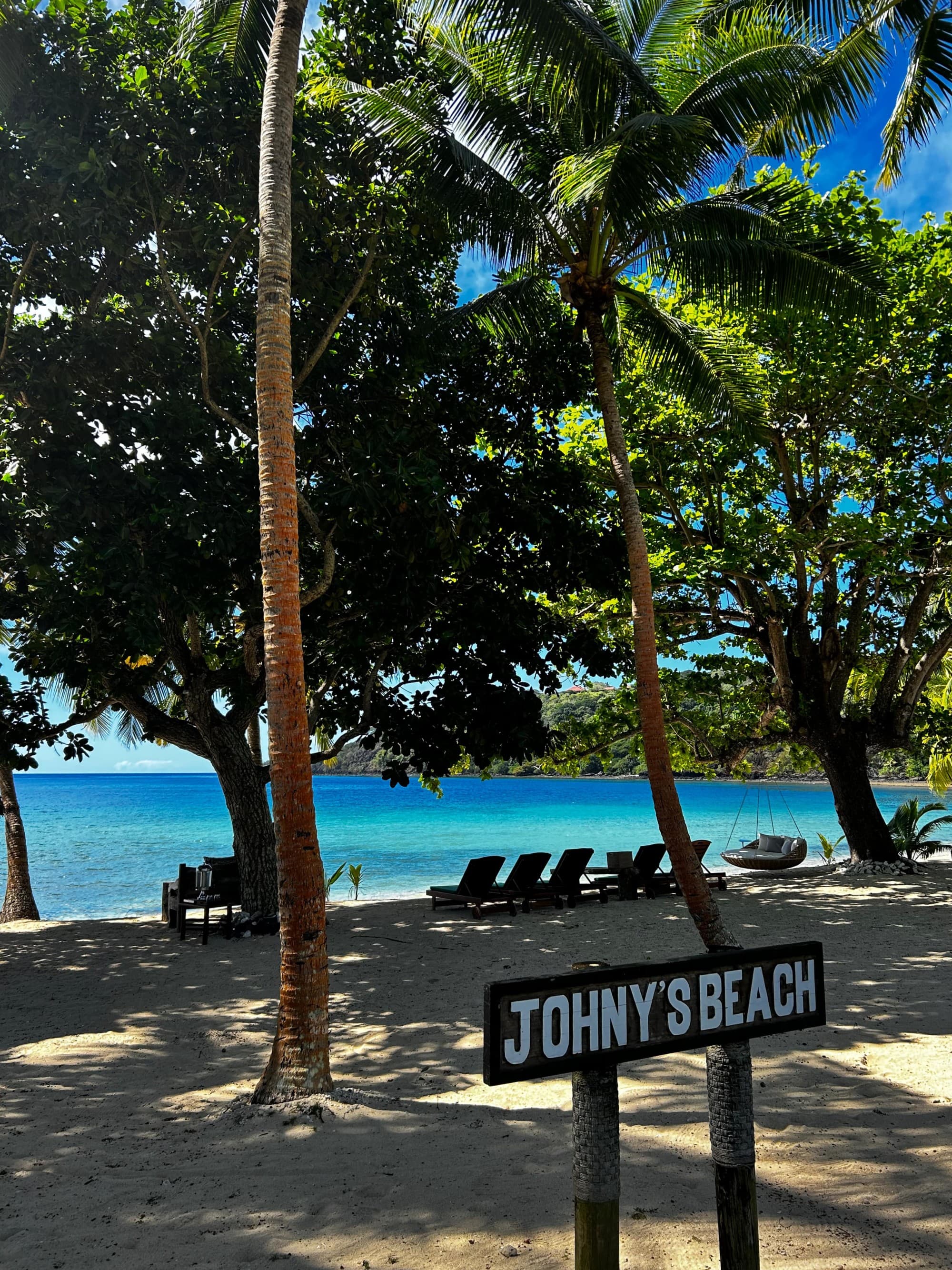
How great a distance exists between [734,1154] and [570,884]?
446 inches

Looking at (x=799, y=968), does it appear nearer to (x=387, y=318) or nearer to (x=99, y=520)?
(x=99, y=520)

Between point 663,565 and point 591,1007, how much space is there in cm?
1205

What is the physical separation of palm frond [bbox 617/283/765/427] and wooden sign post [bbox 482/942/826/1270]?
9273 millimetres

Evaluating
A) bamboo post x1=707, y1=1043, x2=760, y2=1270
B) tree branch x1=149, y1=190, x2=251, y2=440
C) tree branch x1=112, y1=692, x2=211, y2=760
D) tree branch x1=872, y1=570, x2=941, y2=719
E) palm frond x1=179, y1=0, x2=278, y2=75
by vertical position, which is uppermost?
palm frond x1=179, y1=0, x2=278, y2=75

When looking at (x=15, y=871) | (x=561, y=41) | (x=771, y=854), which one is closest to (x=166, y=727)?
(x=15, y=871)

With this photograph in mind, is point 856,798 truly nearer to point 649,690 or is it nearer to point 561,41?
point 649,690

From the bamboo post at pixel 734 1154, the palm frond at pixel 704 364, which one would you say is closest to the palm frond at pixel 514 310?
the palm frond at pixel 704 364

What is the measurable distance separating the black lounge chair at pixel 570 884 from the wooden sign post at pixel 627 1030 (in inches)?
424

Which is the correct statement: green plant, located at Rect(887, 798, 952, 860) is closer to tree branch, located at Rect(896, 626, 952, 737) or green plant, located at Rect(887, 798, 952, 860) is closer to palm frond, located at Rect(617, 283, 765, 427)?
tree branch, located at Rect(896, 626, 952, 737)

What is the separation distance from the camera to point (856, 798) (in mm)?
16375

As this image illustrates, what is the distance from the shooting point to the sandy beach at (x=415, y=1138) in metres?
3.74

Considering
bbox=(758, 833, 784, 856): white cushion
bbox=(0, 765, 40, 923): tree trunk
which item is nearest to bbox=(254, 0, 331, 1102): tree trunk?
bbox=(0, 765, 40, 923): tree trunk

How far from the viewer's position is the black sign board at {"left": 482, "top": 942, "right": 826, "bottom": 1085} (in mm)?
2775

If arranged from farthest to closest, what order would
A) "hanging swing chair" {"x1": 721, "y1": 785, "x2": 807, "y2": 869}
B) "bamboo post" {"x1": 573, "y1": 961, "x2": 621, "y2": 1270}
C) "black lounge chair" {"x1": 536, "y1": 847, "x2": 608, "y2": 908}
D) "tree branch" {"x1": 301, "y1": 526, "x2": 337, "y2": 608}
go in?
1. "hanging swing chair" {"x1": 721, "y1": 785, "x2": 807, "y2": 869}
2. "black lounge chair" {"x1": 536, "y1": 847, "x2": 608, "y2": 908}
3. "tree branch" {"x1": 301, "y1": 526, "x2": 337, "y2": 608}
4. "bamboo post" {"x1": 573, "y1": 961, "x2": 621, "y2": 1270}
